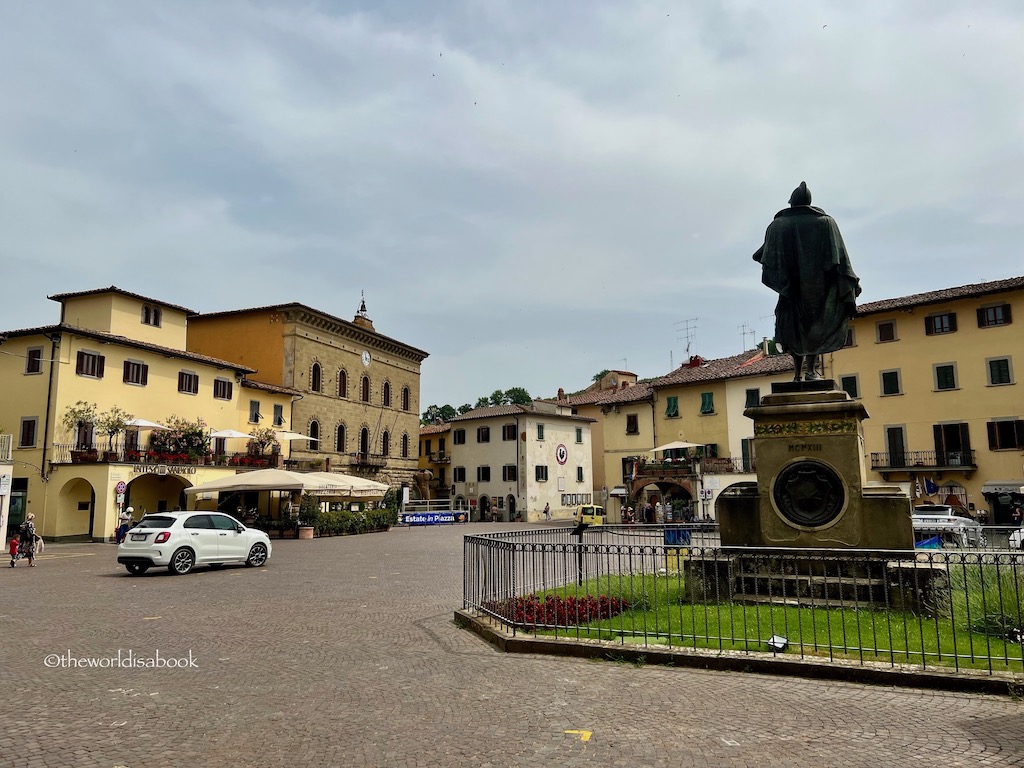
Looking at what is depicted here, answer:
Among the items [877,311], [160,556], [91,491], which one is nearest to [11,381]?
[91,491]

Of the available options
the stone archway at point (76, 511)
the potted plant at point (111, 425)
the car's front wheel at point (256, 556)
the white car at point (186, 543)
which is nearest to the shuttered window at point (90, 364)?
the potted plant at point (111, 425)

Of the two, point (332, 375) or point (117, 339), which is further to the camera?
point (332, 375)

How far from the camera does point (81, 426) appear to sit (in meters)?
32.2

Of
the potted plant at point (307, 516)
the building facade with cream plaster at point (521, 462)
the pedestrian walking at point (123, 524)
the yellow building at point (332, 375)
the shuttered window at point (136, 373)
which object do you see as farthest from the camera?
the building facade with cream plaster at point (521, 462)

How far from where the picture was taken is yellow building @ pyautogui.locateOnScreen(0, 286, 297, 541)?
31266 mm

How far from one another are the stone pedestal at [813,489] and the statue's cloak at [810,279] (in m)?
0.96

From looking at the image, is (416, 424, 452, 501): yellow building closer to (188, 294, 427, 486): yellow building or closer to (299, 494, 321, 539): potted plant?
(188, 294, 427, 486): yellow building

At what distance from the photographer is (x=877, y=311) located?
1566 inches

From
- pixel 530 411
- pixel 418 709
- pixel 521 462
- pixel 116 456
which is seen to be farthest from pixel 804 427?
pixel 521 462

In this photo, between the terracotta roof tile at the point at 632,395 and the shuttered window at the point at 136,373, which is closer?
the shuttered window at the point at 136,373

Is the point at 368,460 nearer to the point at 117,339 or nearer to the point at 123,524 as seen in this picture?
the point at 117,339

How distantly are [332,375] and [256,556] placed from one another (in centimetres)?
3304

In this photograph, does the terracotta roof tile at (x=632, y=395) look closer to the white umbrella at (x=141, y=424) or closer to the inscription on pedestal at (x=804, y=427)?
the white umbrella at (x=141, y=424)

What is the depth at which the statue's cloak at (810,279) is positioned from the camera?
35.5ft
